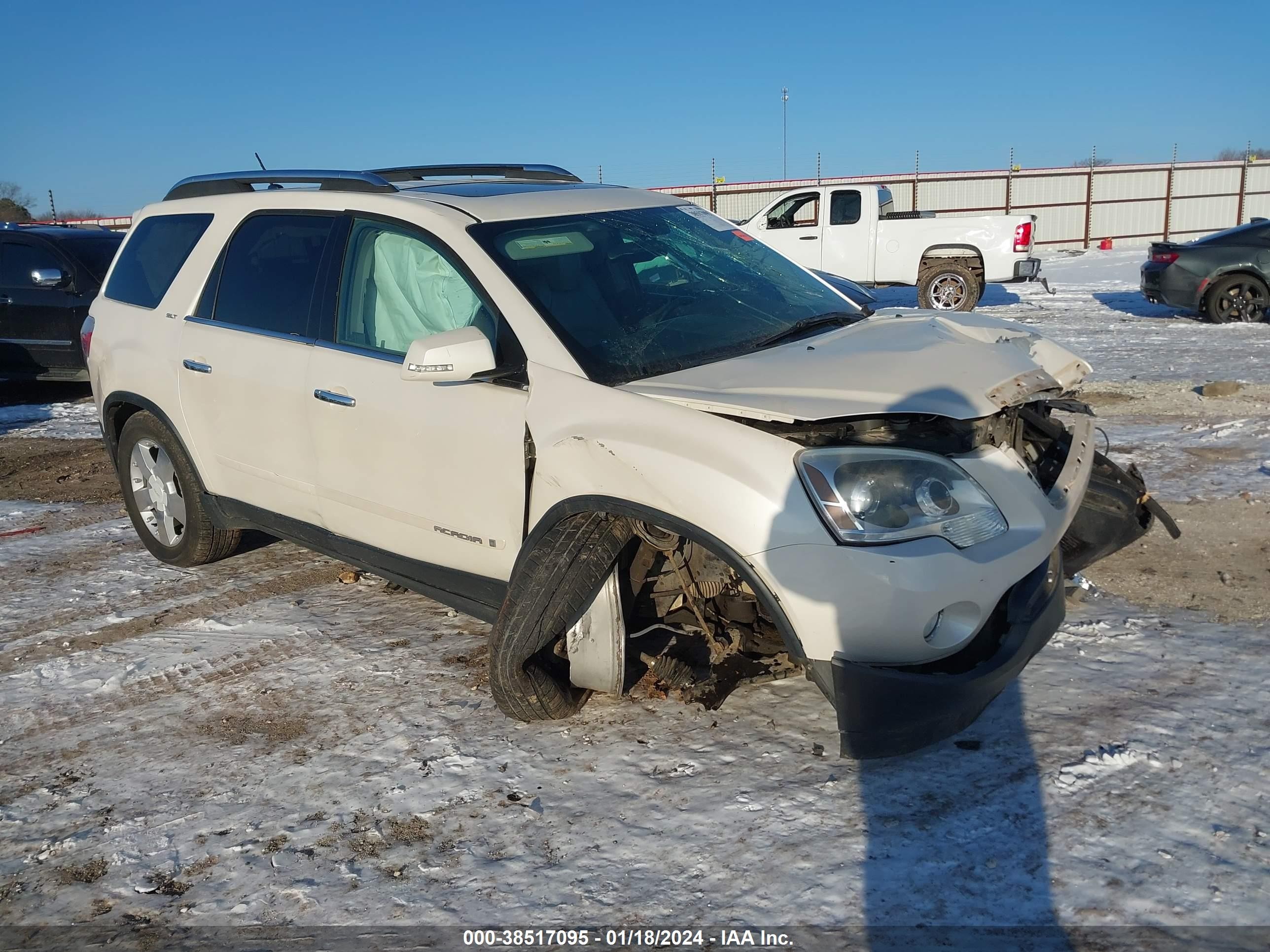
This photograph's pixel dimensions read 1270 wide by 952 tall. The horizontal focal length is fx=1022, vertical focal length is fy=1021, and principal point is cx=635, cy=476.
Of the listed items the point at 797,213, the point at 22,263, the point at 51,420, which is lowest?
the point at 51,420

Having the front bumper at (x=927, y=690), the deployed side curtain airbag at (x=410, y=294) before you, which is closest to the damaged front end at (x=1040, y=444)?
the front bumper at (x=927, y=690)

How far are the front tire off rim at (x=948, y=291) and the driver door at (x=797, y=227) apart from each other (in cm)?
208

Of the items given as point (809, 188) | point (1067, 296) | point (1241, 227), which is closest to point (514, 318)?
point (1241, 227)

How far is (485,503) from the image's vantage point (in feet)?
11.8

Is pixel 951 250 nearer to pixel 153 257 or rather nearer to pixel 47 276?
pixel 47 276

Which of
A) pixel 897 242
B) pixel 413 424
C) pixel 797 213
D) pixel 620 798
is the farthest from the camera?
pixel 797 213

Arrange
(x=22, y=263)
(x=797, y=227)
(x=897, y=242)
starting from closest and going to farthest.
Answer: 1. (x=22, y=263)
2. (x=897, y=242)
3. (x=797, y=227)

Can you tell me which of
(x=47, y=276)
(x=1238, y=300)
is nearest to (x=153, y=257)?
(x=47, y=276)

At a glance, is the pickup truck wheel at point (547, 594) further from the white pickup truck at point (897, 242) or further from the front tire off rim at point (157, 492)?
the white pickup truck at point (897, 242)

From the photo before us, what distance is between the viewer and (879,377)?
312 centimetres

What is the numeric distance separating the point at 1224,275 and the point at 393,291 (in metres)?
12.4

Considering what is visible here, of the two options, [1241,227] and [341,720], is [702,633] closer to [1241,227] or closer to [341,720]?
[341,720]

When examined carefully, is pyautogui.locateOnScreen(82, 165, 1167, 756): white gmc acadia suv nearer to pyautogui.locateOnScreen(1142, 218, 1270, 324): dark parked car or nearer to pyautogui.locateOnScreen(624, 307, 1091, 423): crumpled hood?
pyautogui.locateOnScreen(624, 307, 1091, 423): crumpled hood

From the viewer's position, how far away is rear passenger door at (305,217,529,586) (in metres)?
3.54
